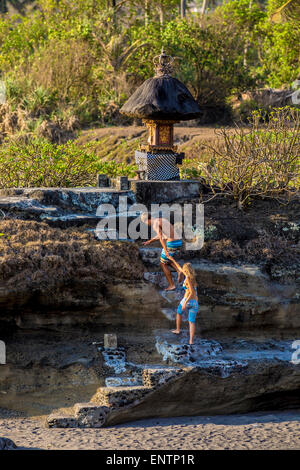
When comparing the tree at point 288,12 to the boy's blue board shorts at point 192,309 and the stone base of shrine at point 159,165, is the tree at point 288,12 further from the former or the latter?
the boy's blue board shorts at point 192,309

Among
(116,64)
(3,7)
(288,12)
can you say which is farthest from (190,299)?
(3,7)

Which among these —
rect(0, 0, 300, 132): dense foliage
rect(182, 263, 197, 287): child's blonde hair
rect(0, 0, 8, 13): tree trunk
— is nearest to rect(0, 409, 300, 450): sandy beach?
rect(182, 263, 197, 287): child's blonde hair

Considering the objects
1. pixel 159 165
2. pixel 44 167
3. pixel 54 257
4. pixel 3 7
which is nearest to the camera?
pixel 54 257

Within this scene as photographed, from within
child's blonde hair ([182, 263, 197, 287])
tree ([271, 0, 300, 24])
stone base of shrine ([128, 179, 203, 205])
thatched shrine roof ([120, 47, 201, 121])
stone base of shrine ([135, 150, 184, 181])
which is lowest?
child's blonde hair ([182, 263, 197, 287])

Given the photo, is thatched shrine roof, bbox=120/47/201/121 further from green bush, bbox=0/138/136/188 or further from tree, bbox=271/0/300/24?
tree, bbox=271/0/300/24

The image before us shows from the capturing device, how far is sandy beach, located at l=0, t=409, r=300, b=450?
7340 millimetres

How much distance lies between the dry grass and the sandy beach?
6.30ft

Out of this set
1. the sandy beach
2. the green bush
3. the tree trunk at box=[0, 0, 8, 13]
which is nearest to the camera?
the sandy beach

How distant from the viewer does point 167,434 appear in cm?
777

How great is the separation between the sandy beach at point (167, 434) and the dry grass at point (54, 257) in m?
1.92

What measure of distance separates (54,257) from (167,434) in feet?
10.2

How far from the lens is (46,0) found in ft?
91.6

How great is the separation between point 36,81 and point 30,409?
1655 centimetres

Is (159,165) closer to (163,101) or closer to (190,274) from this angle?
(163,101)
